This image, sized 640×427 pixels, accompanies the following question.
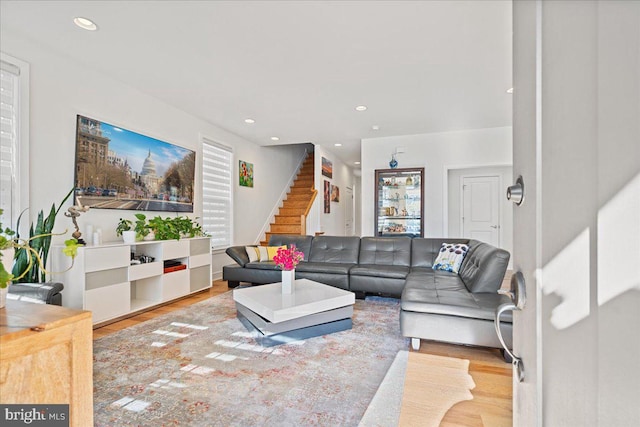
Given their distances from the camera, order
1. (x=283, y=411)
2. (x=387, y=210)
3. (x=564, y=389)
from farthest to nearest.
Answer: (x=387, y=210), (x=283, y=411), (x=564, y=389)

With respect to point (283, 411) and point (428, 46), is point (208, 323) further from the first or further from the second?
point (428, 46)

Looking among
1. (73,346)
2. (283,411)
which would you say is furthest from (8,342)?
(283,411)

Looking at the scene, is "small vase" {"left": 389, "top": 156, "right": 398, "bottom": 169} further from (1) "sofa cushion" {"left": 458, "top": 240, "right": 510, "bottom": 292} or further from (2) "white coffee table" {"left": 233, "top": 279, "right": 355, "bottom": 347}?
(2) "white coffee table" {"left": 233, "top": 279, "right": 355, "bottom": 347}

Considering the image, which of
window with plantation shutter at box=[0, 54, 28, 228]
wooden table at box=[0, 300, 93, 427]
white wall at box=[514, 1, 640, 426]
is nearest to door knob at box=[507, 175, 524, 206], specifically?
white wall at box=[514, 1, 640, 426]

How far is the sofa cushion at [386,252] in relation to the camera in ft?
14.3

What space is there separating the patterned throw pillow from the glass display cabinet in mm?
1925

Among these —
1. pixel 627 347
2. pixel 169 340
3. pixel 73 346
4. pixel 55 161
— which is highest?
pixel 55 161

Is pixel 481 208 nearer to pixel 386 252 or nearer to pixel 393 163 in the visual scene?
pixel 393 163

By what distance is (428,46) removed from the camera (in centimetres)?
281

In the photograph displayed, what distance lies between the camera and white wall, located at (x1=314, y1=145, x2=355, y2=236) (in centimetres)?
682

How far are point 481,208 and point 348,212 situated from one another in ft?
12.8

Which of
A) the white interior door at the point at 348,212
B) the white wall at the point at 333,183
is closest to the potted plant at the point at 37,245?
the white wall at the point at 333,183

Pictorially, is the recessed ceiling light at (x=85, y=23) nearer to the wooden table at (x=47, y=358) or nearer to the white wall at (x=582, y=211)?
the wooden table at (x=47, y=358)

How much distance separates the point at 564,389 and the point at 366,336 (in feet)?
7.72
